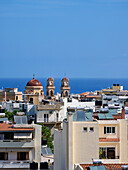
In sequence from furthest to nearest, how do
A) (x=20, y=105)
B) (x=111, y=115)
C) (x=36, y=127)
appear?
1. (x=20, y=105)
2. (x=111, y=115)
3. (x=36, y=127)

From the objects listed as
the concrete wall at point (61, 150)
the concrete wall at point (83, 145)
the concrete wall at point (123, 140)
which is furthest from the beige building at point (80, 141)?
the concrete wall at point (123, 140)

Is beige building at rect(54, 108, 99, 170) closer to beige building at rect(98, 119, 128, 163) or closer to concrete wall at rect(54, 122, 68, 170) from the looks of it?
concrete wall at rect(54, 122, 68, 170)

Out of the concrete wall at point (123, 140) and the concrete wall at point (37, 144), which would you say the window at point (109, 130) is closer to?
the concrete wall at point (123, 140)

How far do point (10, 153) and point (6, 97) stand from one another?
60.2 metres

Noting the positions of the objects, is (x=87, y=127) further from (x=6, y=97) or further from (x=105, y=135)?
(x=6, y=97)

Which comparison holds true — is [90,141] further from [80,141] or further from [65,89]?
[65,89]

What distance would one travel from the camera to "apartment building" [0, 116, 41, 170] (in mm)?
29406

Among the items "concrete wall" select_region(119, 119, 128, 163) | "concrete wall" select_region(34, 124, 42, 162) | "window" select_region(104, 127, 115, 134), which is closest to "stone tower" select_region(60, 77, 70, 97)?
"concrete wall" select_region(34, 124, 42, 162)

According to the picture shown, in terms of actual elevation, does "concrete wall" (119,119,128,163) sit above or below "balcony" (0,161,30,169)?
above

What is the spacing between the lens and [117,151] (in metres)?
29.5

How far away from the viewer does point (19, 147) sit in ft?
98.0

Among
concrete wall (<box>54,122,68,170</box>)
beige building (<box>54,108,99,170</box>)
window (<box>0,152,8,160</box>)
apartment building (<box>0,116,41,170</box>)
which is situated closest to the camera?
beige building (<box>54,108,99,170</box>)

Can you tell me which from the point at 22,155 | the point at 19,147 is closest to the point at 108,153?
the point at 22,155

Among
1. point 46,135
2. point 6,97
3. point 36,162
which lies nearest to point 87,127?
point 36,162
